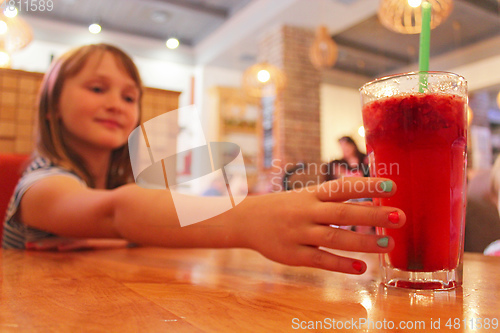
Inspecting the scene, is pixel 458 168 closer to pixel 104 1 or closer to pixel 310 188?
pixel 310 188

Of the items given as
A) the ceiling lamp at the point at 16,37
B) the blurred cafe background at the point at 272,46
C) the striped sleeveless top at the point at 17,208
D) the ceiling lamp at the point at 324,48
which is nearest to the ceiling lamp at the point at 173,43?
the striped sleeveless top at the point at 17,208

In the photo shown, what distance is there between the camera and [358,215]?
361mm

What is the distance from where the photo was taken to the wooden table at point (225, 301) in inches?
9.0

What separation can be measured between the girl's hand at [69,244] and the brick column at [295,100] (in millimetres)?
3674

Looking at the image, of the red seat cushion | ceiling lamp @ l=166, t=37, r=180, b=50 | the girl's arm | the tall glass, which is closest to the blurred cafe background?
ceiling lamp @ l=166, t=37, r=180, b=50

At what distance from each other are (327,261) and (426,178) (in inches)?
5.2

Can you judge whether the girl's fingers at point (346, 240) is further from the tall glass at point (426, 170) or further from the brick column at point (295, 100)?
the brick column at point (295, 100)

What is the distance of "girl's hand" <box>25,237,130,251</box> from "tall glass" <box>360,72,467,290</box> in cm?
59

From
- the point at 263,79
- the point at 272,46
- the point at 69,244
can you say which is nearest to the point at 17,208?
the point at 69,244

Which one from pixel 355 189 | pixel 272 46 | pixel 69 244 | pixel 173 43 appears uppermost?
pixel 272 46

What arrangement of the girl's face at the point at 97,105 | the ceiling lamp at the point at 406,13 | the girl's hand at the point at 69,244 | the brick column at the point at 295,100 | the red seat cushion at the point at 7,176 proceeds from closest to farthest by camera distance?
the girl's hand at the point at 69,244 < the girl's face at the point at 97,105 < the red seat cushion at the point at 7,176 < the ceiling lamp at the point at 406,13 < the brick column at the point at 295,100

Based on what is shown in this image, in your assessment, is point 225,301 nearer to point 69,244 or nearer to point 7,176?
point 69,244

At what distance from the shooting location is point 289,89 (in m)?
4.60

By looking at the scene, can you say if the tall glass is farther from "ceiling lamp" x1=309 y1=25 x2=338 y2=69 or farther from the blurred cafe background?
"ceiling lamp" x1=309 y1=25 x2=338 y2=69
